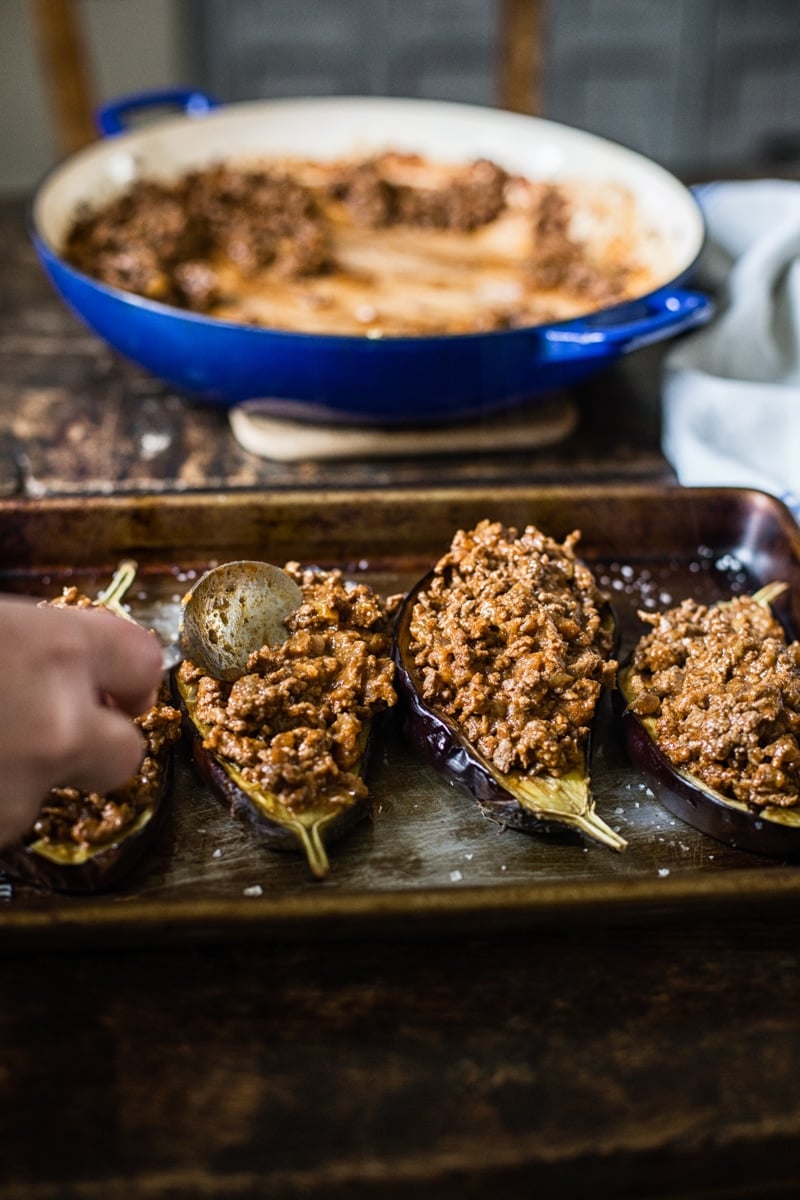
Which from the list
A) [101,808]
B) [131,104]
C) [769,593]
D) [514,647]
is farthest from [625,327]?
[131,104]

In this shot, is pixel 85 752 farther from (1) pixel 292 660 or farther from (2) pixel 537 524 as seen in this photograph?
(2) pixel 537 524

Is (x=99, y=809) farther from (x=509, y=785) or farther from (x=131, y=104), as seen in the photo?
(x=131, y=104)

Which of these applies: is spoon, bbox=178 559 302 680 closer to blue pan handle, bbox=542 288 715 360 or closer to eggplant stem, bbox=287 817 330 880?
eggplant stem, bbox=287 817 330 880

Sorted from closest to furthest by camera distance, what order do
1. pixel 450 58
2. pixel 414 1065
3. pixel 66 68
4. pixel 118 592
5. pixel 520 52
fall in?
1. pixel 414 1065
2. pixel 118 592
3. pixel 66 68
4. pixel 520 52
5. pixel 450 58

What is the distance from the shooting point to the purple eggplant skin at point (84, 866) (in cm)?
112

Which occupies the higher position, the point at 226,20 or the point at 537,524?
the point at 226,20

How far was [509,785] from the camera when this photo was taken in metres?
1.22

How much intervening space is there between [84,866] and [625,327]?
117 cm

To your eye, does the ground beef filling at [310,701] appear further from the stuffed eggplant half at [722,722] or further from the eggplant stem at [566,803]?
the stuffed eggplant half at [722,722]

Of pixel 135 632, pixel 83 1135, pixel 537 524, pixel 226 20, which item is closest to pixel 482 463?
pixel 537 524

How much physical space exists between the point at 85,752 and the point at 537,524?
0.87 m

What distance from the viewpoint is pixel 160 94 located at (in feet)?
7.70

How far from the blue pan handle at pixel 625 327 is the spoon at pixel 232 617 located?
0.69 m

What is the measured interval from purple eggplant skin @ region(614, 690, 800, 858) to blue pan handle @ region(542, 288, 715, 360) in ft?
2.36
